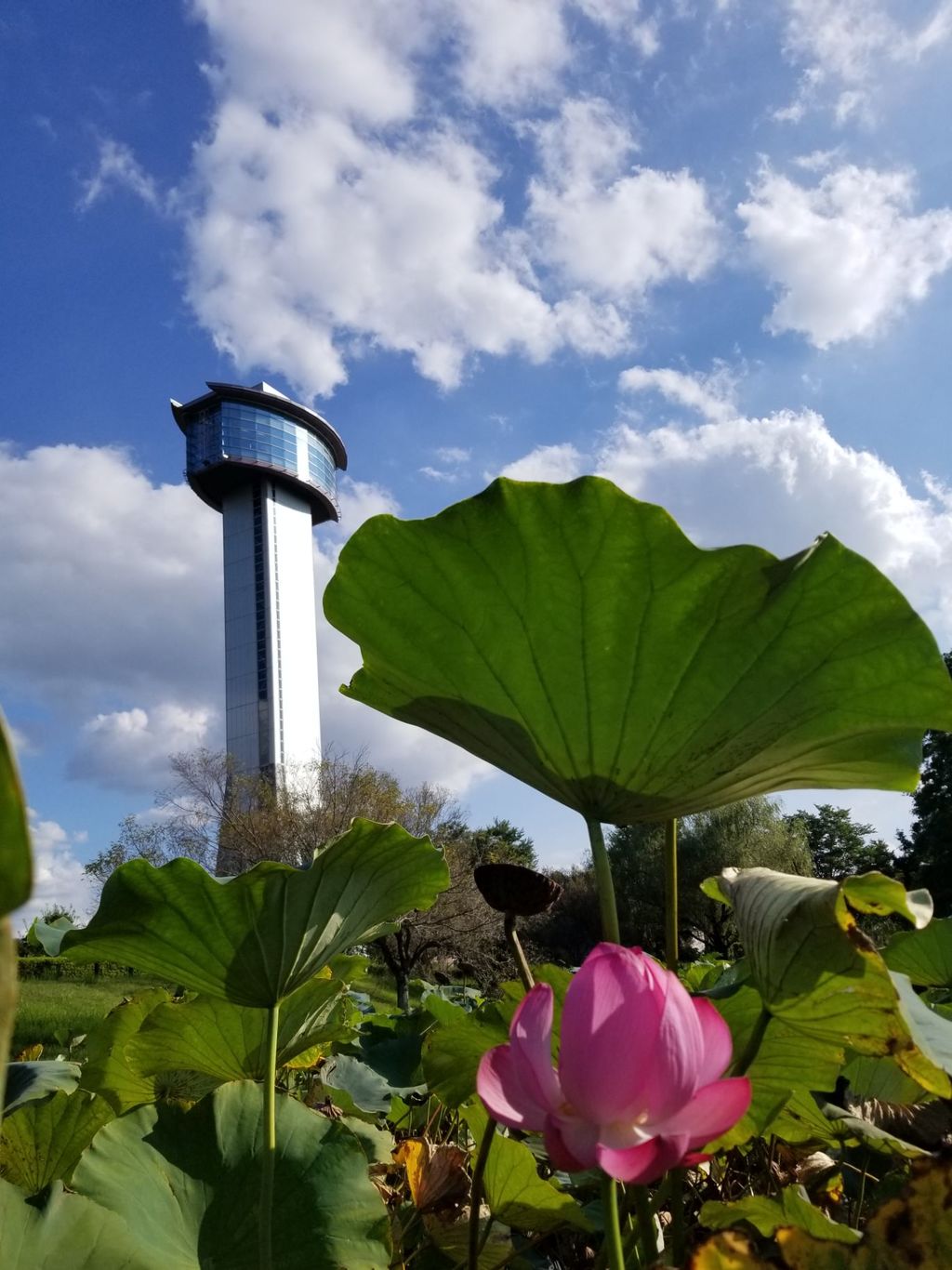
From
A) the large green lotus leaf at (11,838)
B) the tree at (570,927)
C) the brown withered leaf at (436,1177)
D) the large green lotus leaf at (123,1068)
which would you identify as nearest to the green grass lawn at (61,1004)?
the large green lotus leaf at (123,1068)

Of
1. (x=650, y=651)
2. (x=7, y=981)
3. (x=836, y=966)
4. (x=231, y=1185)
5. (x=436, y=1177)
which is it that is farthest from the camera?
(x=436, y=1177)

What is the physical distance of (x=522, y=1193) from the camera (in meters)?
0.65

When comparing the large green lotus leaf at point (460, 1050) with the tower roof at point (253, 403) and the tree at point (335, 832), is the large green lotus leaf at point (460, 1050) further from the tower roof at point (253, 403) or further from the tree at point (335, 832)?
the tower roof at point (253, 403)

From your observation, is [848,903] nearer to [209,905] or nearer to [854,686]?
[854,686]

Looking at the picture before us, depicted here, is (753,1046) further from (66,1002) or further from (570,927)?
(570,927)

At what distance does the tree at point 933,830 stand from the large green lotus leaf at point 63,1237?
17.9 metres

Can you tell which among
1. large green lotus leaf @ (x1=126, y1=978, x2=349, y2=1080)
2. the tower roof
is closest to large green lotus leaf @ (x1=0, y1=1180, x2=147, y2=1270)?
large green lotus leaf @ (x1=126, y1=978, x2=349, y2=1080)

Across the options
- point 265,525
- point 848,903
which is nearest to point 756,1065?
point 848,903

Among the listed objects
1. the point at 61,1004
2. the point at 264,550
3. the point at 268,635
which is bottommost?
the point at 61,1004

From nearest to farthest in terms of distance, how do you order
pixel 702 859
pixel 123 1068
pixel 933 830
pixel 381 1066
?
1. pixel 123 1068
2. pixel 381 1066
3. pixel 933 830
4. pixel 702 859

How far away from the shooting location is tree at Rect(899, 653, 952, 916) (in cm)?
1643

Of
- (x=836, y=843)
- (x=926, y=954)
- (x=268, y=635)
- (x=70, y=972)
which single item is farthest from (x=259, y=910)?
(x=268, y=635)

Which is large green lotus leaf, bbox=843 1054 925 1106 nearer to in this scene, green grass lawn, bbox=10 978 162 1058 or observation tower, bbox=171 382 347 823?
green grass lawn, bbox=10 978 162 1058

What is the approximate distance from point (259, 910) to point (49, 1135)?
1.35ft
